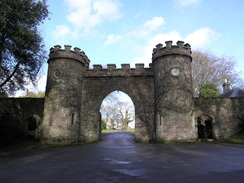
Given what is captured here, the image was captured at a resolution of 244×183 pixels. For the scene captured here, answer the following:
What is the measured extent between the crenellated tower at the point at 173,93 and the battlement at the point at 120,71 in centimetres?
108

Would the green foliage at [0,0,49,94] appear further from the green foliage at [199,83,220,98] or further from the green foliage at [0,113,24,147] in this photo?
the green foliage at [199,83,220,98]

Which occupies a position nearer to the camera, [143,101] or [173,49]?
[173,49]

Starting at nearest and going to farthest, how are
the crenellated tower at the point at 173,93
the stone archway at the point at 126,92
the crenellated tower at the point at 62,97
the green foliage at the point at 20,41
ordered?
1. the green foliage at the point at 20,41
2. the crenellated tower at the point at 173,93
3. the stone archway at the point at 126,92
4. the crenellated tower at the point at 62,97

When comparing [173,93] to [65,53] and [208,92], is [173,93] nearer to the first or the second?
[208,92]

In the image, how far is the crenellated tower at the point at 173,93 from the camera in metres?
14.2

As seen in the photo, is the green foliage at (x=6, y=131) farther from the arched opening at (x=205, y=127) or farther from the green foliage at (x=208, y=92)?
the green foliage at (x=208, y=92)

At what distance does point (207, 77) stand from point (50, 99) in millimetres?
22687

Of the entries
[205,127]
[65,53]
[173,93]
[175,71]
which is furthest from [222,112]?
[65,53]

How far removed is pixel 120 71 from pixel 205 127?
356 inches

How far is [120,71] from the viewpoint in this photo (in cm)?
1722

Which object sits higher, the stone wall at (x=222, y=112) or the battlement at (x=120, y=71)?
the battlement at (x=120, y=71)

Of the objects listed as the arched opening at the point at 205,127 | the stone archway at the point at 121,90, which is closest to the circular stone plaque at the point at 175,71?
the stone archway at the point at 121,90

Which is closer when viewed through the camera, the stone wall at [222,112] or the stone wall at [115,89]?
the stone wall at [222,112]

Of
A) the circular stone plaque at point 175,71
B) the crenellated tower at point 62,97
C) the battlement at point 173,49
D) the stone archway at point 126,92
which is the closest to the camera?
the stone archway at point 126,92
